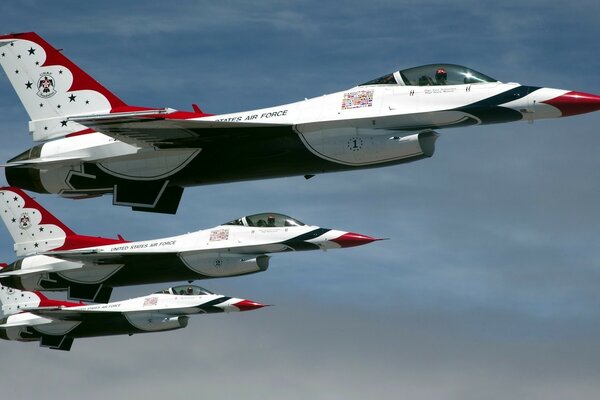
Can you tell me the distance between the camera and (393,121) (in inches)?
1421

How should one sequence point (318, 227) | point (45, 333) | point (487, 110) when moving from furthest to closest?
point (45, 333) → point (318, 227) → point (487, 110)

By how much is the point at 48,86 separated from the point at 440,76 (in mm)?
14521

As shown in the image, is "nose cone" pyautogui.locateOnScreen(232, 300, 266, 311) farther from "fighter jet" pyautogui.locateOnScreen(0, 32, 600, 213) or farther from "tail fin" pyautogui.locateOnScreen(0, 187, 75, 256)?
"fighter jet" pyautogui.locateOnScreen(0, 32, 600, 213)

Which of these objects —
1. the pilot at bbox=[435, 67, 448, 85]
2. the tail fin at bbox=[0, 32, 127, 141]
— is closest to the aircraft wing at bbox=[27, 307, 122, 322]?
the tail fin at bbox=[0, 32, 127, 141]

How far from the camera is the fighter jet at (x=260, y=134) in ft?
118

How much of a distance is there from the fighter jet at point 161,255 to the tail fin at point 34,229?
0.20ft

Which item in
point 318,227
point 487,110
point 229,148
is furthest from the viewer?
point 318,227

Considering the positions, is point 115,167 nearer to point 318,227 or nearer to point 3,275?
point 318,227

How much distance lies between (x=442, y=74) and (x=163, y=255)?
23070 mm

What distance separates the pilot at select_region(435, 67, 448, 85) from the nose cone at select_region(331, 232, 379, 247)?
18110mm

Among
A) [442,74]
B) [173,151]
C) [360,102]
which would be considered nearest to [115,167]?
[173,151]

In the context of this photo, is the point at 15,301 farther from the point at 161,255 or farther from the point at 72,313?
the point at 161,255

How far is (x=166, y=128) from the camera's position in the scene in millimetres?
38000

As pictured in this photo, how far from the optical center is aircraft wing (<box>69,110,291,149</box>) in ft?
122
